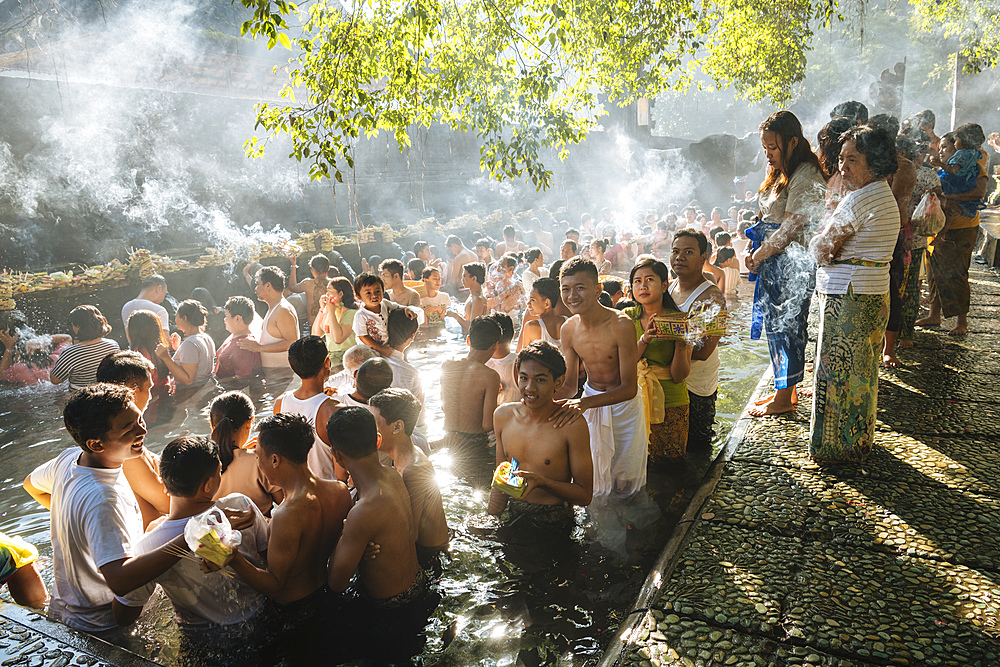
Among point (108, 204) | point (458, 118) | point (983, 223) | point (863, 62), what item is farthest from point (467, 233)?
point (863, 62)

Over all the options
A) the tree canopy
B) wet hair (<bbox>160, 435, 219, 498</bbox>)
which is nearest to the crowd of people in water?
wet hair (<bbox>160, 435, 219, 498</bbox>)

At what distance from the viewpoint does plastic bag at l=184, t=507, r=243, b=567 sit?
2.43 metres

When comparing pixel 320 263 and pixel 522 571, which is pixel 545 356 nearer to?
pixel 522 571

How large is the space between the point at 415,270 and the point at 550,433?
7.63 meters

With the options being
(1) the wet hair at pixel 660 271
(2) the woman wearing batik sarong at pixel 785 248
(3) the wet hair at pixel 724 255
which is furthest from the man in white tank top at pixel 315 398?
(3) the wet hair at pixel 724 255

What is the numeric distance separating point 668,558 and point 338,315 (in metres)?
4.76

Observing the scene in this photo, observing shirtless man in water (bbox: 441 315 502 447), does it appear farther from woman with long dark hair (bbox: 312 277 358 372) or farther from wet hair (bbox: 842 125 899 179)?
wet hair (bbox: 842 125 899 179)

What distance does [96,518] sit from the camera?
2.72 metres

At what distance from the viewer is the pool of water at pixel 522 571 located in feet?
10.5

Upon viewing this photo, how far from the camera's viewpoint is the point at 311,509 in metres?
2.99

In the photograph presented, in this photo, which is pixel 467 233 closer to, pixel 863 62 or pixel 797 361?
pixel 797 361

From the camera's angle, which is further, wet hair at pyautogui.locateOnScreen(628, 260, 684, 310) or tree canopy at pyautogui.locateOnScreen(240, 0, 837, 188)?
tree canopy at pyautogui.locateOnScreen(240, 0, 837, 188)

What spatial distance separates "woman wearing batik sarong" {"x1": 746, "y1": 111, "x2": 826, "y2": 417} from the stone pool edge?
662mm

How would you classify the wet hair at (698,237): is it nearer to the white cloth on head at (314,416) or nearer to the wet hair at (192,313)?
the white cloth on head at (314,416)
